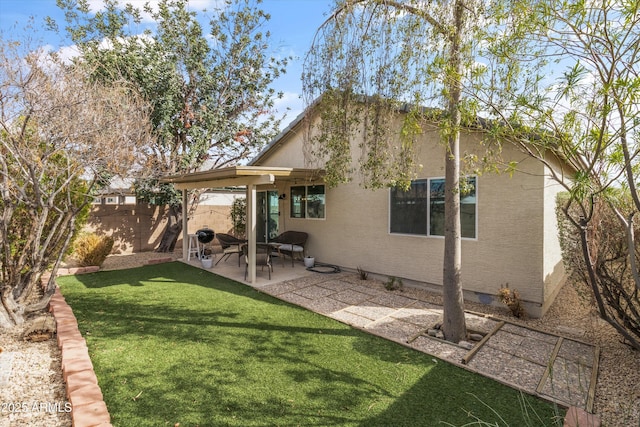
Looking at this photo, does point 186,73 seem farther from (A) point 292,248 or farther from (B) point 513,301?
(B) point 513,301

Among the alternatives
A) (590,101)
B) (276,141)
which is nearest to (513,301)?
(590,101)

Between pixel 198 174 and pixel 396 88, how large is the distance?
6.03 meters

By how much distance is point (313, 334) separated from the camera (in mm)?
5398

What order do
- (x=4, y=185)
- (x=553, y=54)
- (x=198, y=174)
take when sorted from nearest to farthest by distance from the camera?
(x=553, y=54) < (x=4, y=185) < (x=198, y=174)

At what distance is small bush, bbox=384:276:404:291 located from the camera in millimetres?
8211

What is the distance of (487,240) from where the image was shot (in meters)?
7.00

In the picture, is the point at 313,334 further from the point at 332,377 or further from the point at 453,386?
the point at 453,386

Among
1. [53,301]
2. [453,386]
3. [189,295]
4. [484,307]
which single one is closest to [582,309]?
[484,307]

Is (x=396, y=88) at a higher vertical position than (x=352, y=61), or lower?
lower

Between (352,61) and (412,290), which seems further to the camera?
(412,290)

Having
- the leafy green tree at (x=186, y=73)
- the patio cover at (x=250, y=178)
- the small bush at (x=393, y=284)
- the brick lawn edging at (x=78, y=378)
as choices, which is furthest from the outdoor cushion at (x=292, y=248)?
the brick lawn edging at (x=78, y=378)

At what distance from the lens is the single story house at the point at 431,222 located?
6465mm

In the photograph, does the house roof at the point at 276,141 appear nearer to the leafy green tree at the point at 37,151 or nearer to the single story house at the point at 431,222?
the single story house at the point at 431,222

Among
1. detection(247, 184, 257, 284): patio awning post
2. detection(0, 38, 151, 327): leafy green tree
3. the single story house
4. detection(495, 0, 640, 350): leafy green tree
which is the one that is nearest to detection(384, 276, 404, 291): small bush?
the single story house
